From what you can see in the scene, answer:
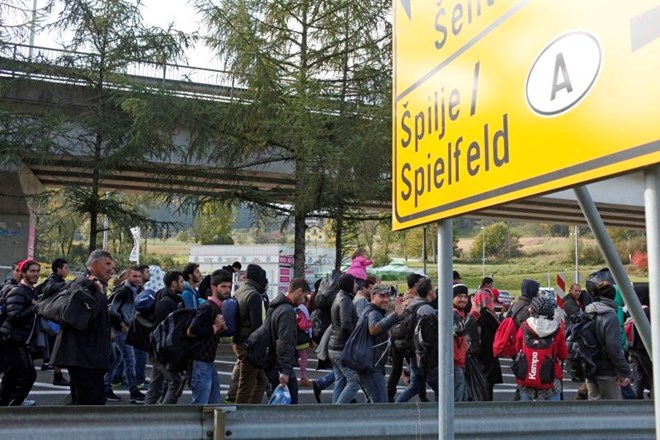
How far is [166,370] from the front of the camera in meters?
6.71

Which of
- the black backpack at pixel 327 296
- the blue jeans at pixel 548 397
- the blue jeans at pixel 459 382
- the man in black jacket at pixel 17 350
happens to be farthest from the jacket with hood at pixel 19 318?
the blue jeans at pixel 548 397

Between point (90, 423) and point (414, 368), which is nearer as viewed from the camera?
point (90, 423)

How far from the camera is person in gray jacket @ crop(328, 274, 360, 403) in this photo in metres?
7.68

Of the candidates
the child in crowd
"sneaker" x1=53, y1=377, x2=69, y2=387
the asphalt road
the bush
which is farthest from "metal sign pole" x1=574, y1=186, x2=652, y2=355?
the bush

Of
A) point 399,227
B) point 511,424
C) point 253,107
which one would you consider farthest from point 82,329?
point 253,107

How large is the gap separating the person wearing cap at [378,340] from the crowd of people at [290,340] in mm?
13

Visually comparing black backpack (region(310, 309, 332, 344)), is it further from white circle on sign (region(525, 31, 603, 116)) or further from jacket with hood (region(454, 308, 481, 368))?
white circle on sign (region(525, 31, 603, 116))

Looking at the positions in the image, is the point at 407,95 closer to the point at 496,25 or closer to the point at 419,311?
the point at 496,25

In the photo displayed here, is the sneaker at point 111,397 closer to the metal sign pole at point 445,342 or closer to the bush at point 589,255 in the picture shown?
the metal sign pole at point 445,342

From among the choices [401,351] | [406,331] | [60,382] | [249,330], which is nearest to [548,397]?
[406,331]

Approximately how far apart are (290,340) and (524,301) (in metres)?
3.54

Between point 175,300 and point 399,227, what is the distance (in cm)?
607

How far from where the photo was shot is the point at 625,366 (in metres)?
7.08

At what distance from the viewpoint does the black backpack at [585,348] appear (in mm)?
7299
